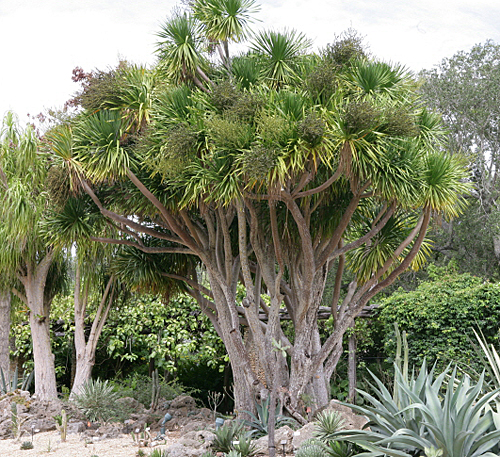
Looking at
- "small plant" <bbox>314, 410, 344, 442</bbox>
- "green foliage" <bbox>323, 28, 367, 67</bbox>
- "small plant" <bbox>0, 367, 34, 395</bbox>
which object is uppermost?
"green foliage" <bbox>323, 28, 367, 67</bbox>

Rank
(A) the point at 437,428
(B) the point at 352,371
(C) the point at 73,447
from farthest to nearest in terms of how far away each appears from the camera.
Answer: (B) the point at 352,371 < (C) the point at 73,447 < (A) the point at 437,428

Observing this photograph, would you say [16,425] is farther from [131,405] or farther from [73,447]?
[131,405]

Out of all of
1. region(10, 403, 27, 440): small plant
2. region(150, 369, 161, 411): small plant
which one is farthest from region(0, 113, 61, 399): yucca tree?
region(10, 403, 27, 440): small plant

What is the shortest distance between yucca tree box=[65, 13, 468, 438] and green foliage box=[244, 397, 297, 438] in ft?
0.68

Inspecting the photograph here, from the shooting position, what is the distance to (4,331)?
1041 centimetres

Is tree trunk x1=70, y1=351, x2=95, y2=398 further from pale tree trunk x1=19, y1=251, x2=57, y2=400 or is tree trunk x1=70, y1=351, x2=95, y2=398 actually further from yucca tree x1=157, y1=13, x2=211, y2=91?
yucca tree x1=157, y1=13, x2=211, y2=91

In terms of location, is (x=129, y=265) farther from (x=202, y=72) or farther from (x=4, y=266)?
(x=202, y=72)


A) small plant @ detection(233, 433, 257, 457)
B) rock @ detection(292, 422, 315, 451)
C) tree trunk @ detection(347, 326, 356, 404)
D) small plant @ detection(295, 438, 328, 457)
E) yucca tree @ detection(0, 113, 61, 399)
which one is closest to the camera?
small plant @ detection(295, 438, 328, 457)

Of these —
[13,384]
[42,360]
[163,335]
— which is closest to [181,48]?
[163,335]

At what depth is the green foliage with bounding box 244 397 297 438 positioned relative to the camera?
21.5 ft

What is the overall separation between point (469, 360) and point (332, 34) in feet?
16.7

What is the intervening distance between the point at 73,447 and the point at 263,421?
7.69ft

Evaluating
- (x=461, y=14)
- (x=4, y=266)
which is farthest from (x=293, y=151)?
(x=461, y=14)

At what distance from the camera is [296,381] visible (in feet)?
23.4
